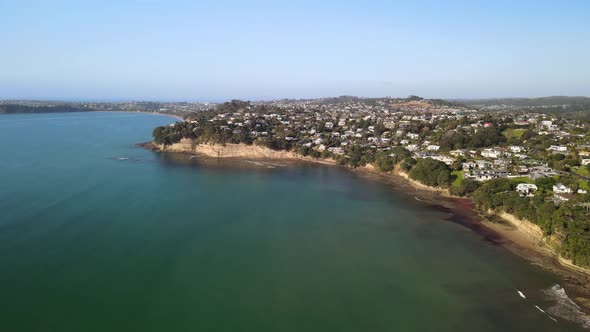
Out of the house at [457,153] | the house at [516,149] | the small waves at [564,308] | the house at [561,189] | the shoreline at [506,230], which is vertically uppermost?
the house at [516,149]

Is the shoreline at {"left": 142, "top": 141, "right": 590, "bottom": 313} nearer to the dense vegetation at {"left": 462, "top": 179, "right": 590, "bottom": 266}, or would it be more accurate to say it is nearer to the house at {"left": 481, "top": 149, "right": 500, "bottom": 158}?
the dense vegetation at {"left": 462, "top": 179, "right": 590, "bottom": 266}

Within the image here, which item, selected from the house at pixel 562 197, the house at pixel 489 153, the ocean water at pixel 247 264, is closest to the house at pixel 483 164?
the house at pixel 489 153

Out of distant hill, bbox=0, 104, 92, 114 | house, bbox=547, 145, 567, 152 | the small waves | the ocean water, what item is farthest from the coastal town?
distant hill, bbox=0, 104, 92, 114

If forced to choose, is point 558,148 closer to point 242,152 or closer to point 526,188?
point 526,188

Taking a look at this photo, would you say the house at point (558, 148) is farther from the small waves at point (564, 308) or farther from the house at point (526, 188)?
the small waves at point (564, 308)

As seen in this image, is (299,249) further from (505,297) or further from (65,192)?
(65,192)

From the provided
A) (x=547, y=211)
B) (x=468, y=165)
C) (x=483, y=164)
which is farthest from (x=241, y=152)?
(x=547, y=211)
